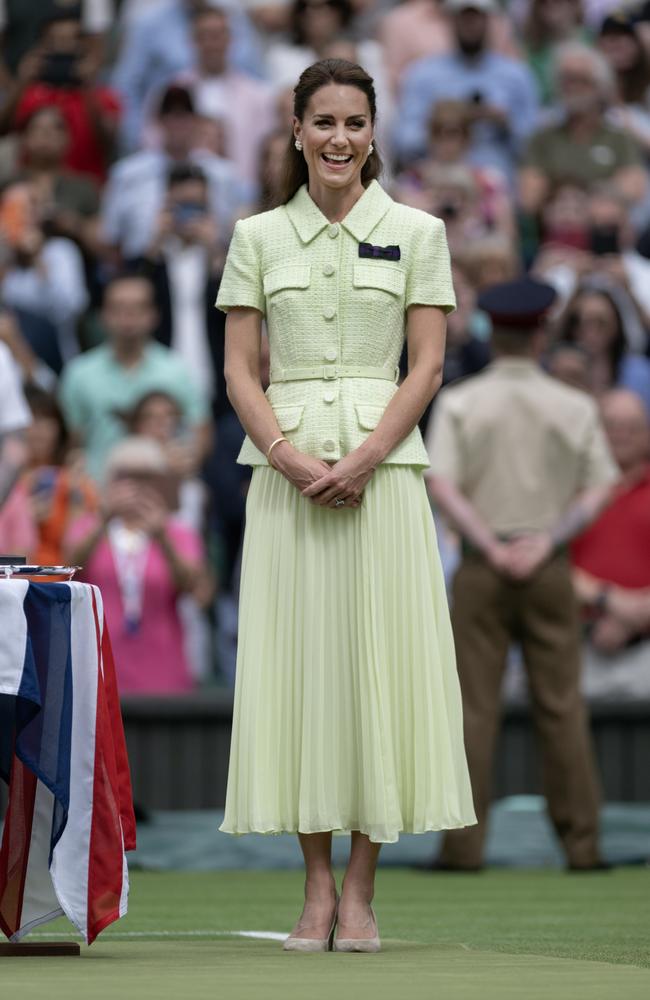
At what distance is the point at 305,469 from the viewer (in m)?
5.97

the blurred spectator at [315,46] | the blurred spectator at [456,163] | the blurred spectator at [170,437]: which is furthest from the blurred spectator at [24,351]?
the blurred spectator at [315,46]

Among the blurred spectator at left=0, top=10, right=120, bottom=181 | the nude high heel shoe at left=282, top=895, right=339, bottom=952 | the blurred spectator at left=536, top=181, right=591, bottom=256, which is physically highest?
the blurred spectator at left=0, top=10, right=120, bottom=181

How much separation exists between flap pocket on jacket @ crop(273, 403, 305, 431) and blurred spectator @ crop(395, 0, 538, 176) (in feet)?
33.0

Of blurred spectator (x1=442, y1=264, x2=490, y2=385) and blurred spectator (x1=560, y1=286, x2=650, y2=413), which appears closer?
blurred spectator (x1=442, y1=264, x2=490, y2=385)

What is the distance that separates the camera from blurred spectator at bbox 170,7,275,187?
15914mm

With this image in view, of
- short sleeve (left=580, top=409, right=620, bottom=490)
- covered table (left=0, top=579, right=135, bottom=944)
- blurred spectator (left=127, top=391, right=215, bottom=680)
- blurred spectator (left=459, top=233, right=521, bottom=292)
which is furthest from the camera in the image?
blurred spectator (left=459, top=233, right=521, bottom=292)

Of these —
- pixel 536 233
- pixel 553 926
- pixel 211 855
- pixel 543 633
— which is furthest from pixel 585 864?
pixel 536 233

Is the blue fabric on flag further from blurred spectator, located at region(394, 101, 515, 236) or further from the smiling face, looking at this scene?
blurred spectator, located at region(394, 101, 515, 236)

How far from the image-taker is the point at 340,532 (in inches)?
239

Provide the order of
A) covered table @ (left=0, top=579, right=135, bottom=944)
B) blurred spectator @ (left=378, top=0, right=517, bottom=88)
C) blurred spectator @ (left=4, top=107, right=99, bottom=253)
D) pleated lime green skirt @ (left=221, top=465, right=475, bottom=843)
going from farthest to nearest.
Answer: blurred spectator @ (left=378, top=0, right=517, bottom=88) < blurred spectator @ (left=4, top=107, right=99, bottom=253) < pleated lime green skirt @ (left=221, top=465, right=475, bottom=843) < covered table @ (left=0, top=579, right=135, bottom=944)

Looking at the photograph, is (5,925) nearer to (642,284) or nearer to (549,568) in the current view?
(549,568)

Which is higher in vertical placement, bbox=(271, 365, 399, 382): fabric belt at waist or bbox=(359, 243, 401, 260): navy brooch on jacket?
bbox=(359, 243, 401, 260): navy brooch on jacket

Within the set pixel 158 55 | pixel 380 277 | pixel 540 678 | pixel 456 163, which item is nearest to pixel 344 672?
pixel 380 277

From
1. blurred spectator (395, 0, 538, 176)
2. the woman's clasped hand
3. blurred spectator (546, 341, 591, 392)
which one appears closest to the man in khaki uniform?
blurred spectator (546, 341, 591, 392)
